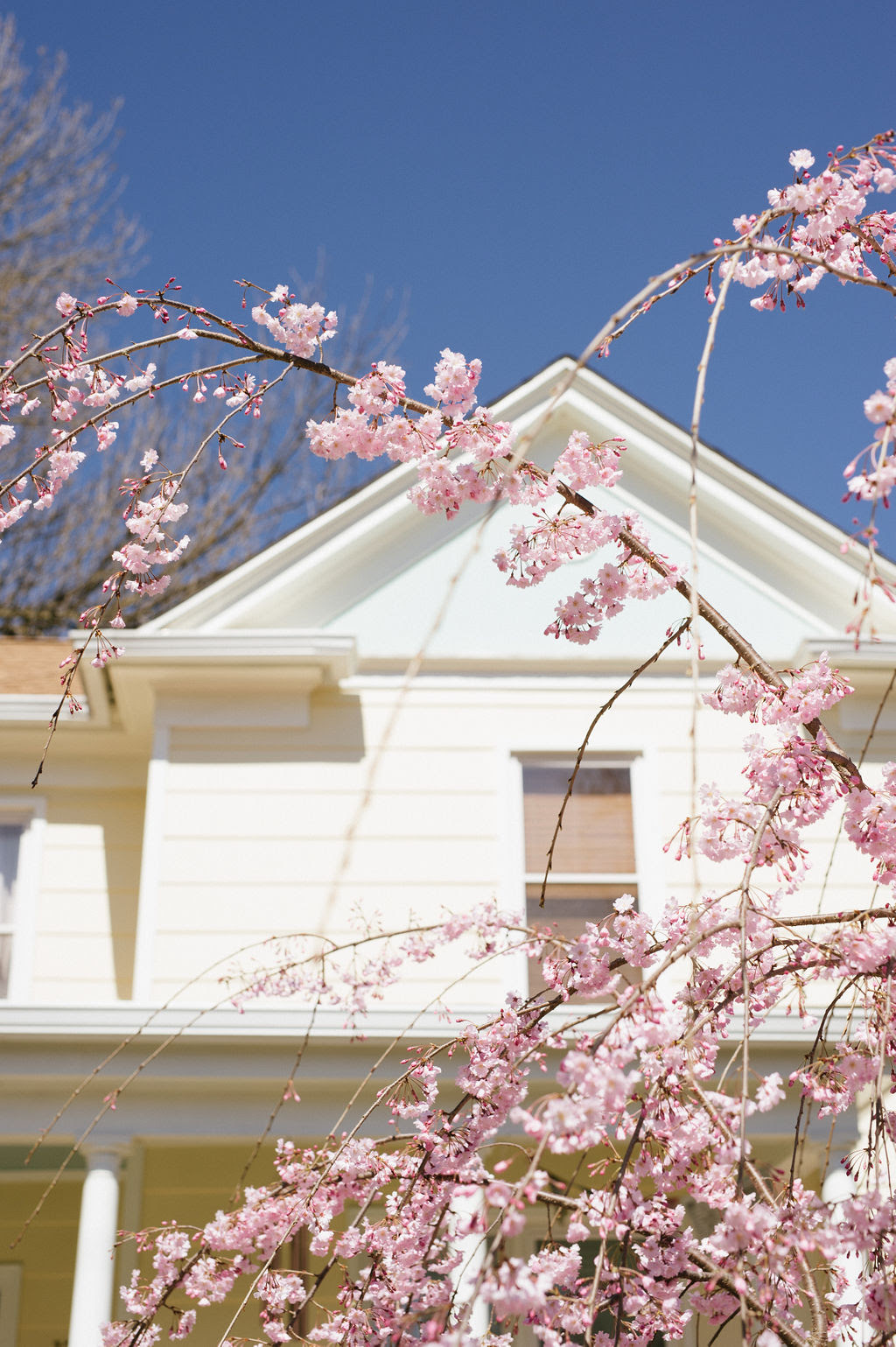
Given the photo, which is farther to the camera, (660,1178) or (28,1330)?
(28,1330)

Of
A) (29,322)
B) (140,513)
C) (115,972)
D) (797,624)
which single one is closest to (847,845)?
(797,624)

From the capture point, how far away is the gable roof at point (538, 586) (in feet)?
24.3

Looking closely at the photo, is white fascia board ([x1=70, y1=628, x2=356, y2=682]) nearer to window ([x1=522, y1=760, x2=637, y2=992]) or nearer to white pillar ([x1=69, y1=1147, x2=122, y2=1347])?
window ([x1=522, y1=760, x2=637, y2=992])

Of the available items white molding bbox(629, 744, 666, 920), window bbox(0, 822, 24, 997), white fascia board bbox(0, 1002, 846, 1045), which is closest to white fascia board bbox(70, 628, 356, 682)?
window bbox(0, 822, 24, 997)

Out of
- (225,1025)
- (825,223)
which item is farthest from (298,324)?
(225,1025)

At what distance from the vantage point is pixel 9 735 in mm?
7543

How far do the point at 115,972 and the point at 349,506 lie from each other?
2.95 m

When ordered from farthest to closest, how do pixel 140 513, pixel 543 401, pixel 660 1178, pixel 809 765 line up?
pixel 543 401 → pixel 140 513 → pixel 660 1178 → pixel 809 765

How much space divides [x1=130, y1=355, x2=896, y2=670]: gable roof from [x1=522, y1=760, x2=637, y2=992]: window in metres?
0.66

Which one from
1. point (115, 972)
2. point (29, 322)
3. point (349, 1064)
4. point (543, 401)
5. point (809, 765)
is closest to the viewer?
point (809, 765)

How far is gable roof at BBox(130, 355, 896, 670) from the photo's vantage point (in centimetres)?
741

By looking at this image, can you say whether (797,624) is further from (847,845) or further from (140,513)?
(140,513)

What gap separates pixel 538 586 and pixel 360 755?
147 centimetres

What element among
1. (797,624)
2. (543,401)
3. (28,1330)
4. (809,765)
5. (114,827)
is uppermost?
(543,401)
